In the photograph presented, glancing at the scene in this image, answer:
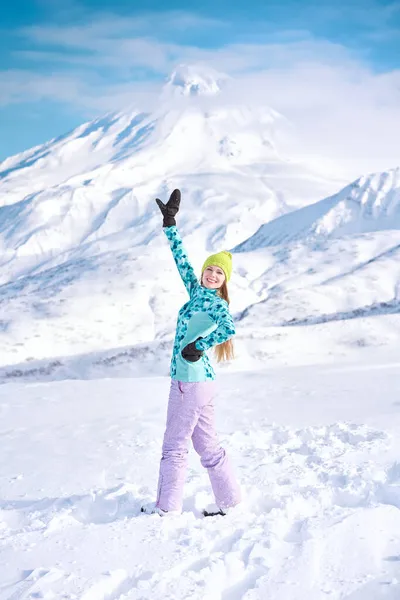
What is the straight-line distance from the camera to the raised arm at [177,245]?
5.67 m

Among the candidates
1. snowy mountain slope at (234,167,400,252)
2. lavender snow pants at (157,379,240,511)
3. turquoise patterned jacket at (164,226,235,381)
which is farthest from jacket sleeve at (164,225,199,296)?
snowy mountain slope at (234,167,400,252)

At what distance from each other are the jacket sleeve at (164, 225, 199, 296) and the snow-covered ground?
185 cm

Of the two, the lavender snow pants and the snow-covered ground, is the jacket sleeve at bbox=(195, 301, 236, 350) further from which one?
the snow-covered ground

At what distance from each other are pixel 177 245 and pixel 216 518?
2.37 m

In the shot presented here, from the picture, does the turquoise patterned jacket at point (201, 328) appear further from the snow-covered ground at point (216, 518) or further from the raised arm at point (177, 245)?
the snow-covered ground at point (216, 518)

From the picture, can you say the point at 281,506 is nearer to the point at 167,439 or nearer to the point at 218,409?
the point at 167,439

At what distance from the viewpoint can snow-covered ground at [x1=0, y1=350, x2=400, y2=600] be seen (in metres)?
3.87

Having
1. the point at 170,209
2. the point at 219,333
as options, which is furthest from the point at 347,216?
the point at 219,333

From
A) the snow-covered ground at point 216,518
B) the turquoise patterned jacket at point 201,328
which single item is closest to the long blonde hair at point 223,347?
the turquoise patterned jacket at point 201,328

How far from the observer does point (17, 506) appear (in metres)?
5.57

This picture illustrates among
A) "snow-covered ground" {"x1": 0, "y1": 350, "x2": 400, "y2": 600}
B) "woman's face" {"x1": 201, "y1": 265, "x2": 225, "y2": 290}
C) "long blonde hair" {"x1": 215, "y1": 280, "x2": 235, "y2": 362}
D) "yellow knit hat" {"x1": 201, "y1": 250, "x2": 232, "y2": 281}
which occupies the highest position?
"yellow knit hat" {"x1": 201, "y1": 250, "x2": 232, "y2": 281}

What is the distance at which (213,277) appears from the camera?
5.31m

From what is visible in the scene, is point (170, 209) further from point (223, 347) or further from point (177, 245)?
point (223, 347)

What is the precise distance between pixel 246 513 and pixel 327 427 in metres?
2.92
